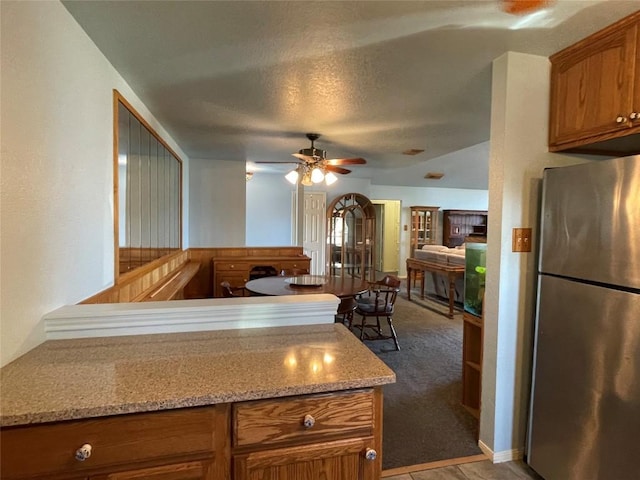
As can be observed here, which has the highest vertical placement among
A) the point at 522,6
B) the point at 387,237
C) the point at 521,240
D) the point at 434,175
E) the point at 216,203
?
the point at 434,175

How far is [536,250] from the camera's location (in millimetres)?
1900

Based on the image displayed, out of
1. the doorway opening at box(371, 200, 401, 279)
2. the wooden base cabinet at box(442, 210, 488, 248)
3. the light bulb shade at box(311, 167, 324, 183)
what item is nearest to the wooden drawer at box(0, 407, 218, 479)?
the light bulb shade at box(311, 167, 324, 183)

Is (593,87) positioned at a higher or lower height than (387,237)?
higher

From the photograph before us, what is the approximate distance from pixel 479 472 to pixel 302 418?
1.41 metres

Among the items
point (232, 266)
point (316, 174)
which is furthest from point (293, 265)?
point (316, 174)

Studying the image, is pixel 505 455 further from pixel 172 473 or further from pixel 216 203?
pixel 216 203

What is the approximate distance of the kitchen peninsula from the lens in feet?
2.89

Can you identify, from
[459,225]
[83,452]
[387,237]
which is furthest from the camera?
[387,237]

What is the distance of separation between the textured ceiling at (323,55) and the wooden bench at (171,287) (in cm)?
142

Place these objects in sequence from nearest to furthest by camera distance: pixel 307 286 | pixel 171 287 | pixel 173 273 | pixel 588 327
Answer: pixel 588 327 → pixel 171 287 → pixel 307 286 → pixel 173 273

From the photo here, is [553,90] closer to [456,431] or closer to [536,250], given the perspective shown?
[536,250]

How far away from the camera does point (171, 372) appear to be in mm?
1066

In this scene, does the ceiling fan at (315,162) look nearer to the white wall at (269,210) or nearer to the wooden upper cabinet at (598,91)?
the wooden upper cabinet at (598,91)

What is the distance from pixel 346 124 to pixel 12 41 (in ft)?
8.05
